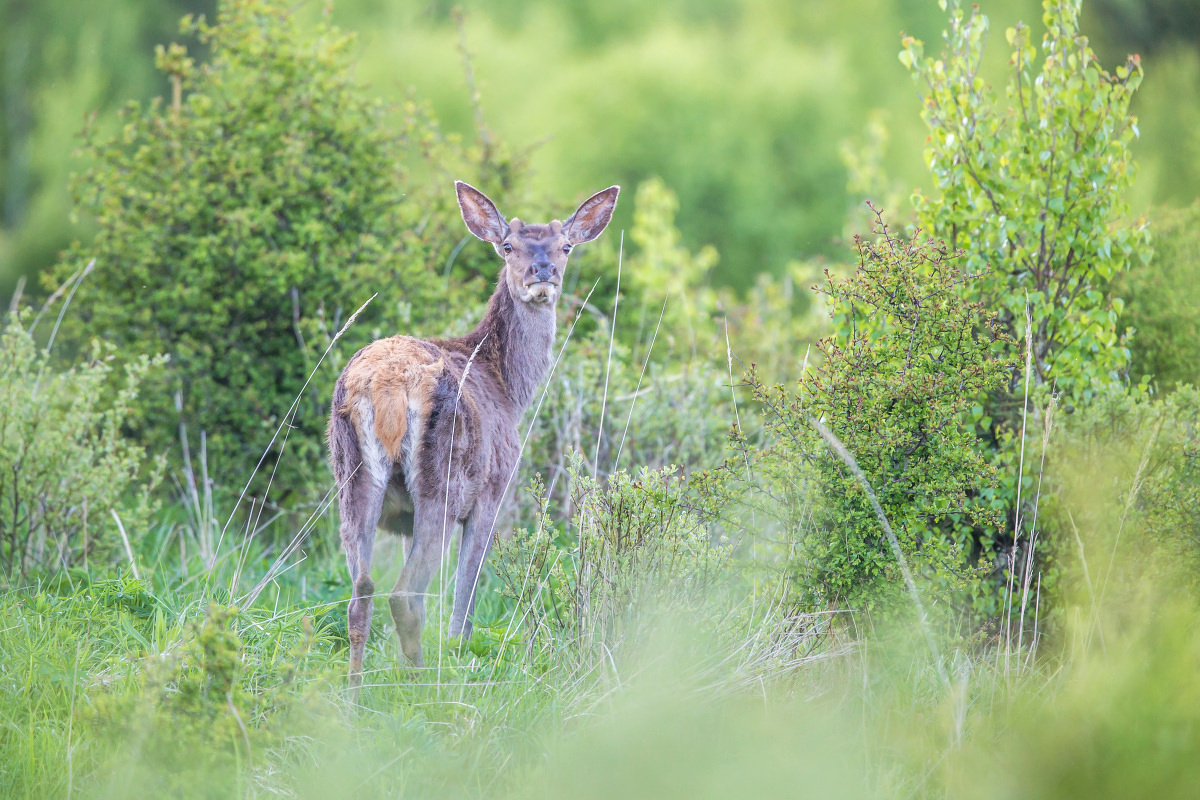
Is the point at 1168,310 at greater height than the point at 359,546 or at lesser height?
greater

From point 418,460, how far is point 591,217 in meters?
2.32

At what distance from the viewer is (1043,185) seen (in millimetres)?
5465

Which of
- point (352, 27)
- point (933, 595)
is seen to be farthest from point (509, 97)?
point (933, 595)

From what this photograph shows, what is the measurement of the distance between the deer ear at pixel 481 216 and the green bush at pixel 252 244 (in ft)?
4.51

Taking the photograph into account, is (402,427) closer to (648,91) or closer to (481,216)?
(481,216)

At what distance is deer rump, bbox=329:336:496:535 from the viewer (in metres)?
4.38

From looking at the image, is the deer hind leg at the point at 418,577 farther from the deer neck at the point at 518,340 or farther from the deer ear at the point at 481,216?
the deer ear at the point at 481,216

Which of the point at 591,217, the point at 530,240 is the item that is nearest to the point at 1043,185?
the point at 591,217

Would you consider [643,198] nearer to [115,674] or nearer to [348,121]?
[348,121]

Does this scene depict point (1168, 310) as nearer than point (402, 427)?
No

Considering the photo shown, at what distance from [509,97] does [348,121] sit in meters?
15.9

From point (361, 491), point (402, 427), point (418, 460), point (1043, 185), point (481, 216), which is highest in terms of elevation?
point (1043, 185)

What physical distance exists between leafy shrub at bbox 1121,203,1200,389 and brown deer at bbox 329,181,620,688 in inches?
148

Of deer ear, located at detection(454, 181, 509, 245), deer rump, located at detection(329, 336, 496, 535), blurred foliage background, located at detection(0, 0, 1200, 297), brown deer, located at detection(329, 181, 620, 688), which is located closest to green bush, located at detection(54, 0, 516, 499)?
deer ear, located at detection(454, 181, 509, 245)
